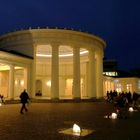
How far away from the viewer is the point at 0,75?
38125 mm

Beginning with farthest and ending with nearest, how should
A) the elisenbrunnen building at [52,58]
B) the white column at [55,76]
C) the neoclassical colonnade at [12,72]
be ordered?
the white column at [55,76]
the elisenbrunnen building at [52,58]
the neoclassical colonnade at [12,72]

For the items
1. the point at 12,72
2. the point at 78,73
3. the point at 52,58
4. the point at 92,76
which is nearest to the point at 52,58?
the point at 52,58

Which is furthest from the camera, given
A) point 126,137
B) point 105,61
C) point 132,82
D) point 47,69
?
point 105,61

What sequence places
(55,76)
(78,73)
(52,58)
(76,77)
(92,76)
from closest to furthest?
(55,76), (52,58), (76,77), (78,73), (92,76)

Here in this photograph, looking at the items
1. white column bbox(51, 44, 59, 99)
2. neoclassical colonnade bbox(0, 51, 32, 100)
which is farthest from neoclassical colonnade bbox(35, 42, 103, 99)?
neoclassical colonnade bbox(0, 51, 32, 100)

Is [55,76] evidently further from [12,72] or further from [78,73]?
[12,72]

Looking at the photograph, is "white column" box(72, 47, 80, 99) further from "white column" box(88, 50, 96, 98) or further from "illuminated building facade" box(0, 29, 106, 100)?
"white column" box(88, 50, 96, 98)

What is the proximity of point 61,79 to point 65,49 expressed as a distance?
22.7 ft

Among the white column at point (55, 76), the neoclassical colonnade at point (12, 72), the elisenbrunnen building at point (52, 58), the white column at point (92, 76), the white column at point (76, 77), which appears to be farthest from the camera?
the white column at point (92, 76)

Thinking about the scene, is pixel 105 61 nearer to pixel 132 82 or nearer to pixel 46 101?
pixel 132 82

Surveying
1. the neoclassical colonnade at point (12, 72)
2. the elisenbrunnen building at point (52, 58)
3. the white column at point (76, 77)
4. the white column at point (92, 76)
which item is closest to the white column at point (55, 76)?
the elisenbrunnen building at point (52, 58)

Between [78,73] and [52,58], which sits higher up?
[52,58]

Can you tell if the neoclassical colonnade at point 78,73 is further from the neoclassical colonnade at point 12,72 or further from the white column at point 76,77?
the neoclassical colonnade at point 12,72

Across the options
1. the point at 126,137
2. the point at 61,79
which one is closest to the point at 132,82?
the point at 61,79
